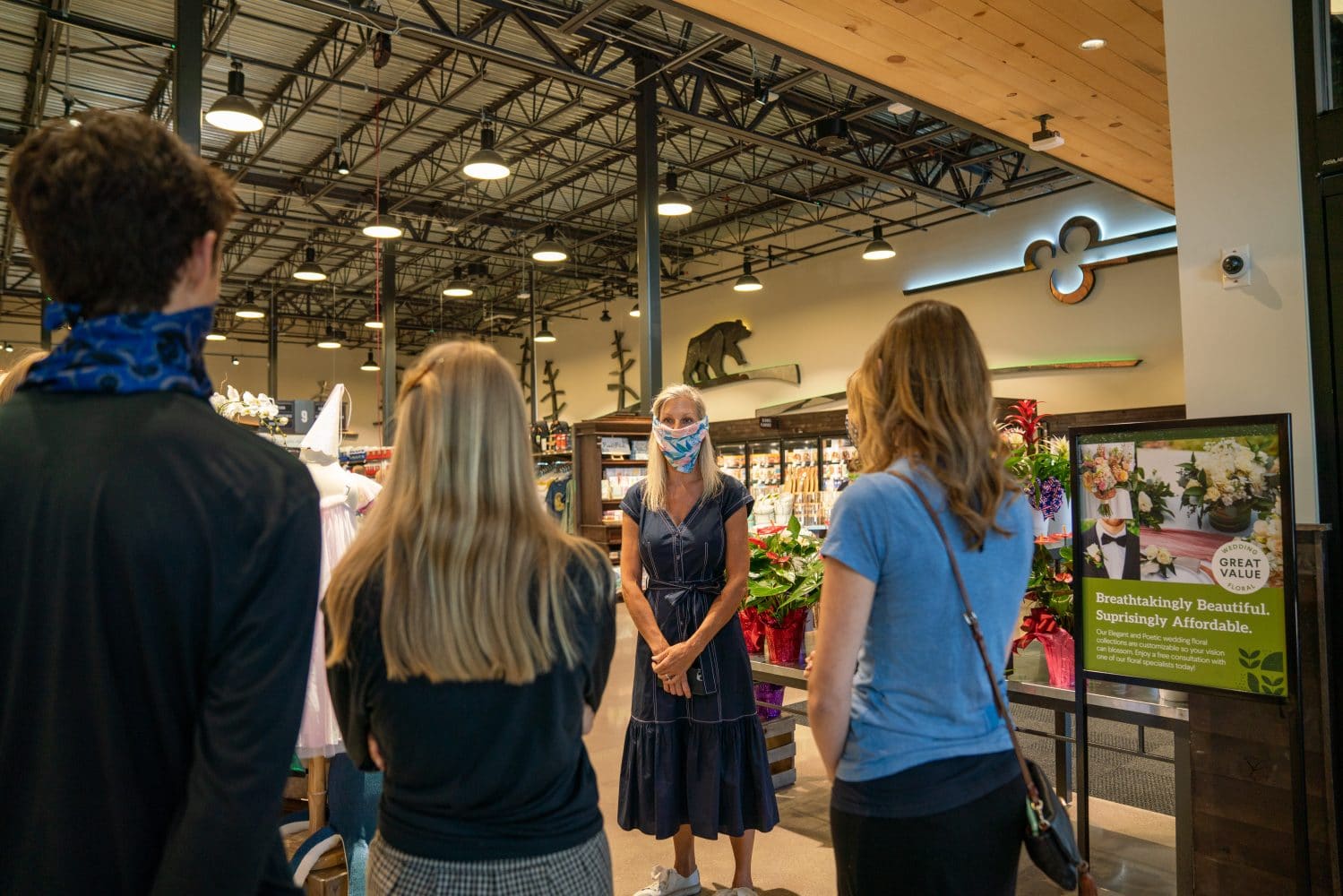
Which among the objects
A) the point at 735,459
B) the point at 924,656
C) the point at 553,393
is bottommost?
the point at 924,656

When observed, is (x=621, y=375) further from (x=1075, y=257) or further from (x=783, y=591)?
(x=783, y=591)

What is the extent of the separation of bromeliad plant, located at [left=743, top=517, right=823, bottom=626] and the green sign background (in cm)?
109

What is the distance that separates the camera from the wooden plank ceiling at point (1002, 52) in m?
4.34

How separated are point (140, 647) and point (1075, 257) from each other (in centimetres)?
1367

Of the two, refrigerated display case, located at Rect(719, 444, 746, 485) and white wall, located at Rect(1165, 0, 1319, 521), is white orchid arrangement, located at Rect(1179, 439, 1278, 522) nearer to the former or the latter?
white wall, located at Rect(1165, 0, 1319, 521)

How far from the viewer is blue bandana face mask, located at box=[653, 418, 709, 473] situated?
3.18 m

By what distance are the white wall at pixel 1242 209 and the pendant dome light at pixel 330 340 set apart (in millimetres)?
19138

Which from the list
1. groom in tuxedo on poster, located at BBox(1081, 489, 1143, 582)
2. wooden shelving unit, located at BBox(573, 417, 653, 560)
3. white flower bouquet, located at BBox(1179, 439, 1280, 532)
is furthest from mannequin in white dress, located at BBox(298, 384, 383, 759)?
wooden shelving unit, located at BBox(573, 417, 653, 560)

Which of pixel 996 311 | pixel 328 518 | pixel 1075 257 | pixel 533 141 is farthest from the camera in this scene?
pixel 996 311

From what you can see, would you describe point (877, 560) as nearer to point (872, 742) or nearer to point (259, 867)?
point (872, 742)

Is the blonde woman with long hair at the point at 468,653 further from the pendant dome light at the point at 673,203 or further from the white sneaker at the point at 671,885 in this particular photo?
the pendant dome light at the point at 673,203

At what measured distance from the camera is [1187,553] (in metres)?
2.79

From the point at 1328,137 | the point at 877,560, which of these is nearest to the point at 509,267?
the point at 1328,137

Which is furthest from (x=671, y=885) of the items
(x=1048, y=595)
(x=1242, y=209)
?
(x=1242, y=209)
